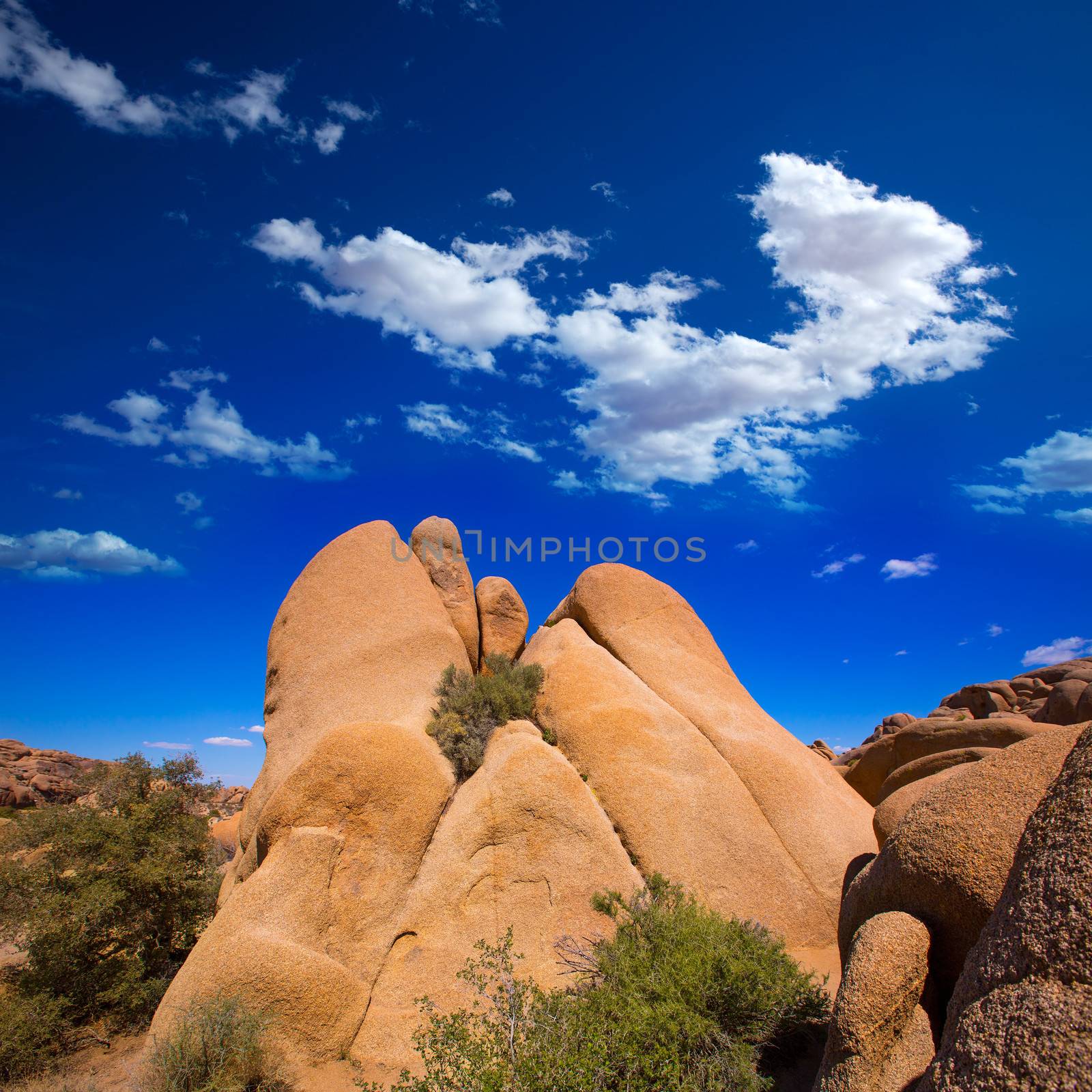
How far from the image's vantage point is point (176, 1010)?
9508 millimetres

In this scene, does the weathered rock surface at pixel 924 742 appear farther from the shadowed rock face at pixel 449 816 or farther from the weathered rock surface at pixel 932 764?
the shadowed rock face at pixel 449 816

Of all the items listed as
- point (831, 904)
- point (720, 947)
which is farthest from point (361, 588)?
point (831, 904)

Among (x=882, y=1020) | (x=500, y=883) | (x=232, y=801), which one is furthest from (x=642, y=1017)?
(x=232, y=801)

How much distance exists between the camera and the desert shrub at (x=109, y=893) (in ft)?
37.2

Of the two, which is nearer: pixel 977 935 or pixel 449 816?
pixel 977 935

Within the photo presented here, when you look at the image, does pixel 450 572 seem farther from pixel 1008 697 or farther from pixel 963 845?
pixel 1008 697

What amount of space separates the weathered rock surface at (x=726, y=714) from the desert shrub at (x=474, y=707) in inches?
113

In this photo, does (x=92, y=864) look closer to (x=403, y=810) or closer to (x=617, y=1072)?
(x=403, y=810)

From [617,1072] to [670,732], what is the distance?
739 cm

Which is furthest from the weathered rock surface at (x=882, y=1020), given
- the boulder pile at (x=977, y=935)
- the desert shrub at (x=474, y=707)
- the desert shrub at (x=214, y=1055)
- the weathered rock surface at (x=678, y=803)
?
the desert shrub at (x=474, y=707)

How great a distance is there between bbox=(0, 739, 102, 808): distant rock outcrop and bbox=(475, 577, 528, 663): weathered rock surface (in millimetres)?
30521

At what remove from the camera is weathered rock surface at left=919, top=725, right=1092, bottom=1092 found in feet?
10.1

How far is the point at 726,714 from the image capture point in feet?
51.9

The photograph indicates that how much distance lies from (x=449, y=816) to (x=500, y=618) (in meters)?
6.81
